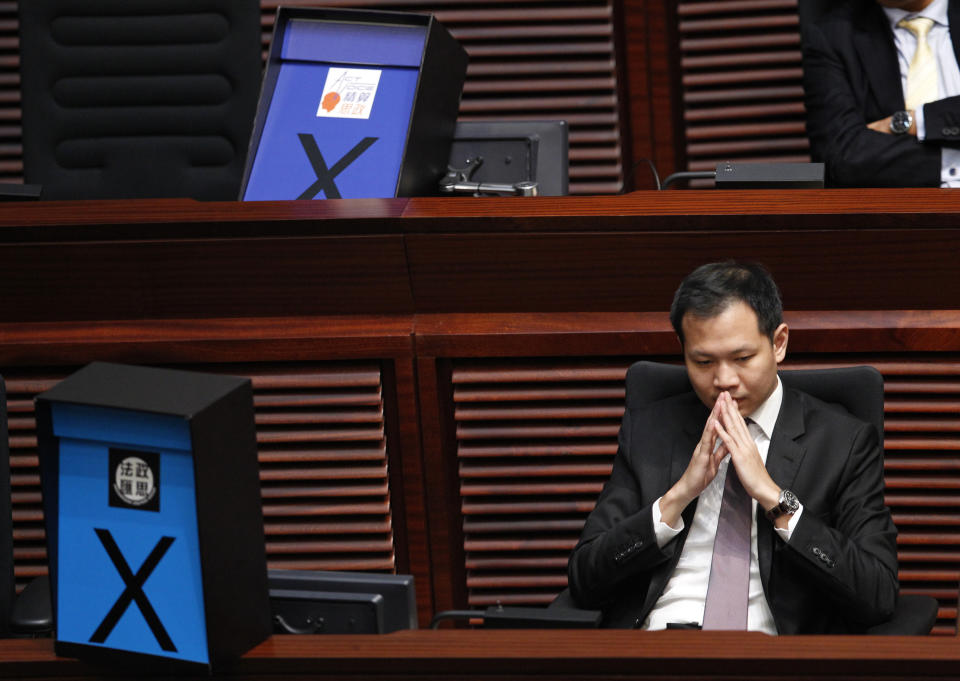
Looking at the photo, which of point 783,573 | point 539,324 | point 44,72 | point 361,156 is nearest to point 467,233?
point 539,324

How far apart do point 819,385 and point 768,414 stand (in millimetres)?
97

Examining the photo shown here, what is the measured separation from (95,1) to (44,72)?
0.61 feet

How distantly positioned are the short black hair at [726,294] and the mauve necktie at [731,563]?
0.21 metres

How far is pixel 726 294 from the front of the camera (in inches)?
66.7

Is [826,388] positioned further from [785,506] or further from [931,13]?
[931,13]

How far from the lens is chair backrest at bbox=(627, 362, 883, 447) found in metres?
1.76

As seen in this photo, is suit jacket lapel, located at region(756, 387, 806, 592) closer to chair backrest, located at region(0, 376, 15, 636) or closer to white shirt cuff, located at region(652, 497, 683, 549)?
white shirt cuff, located at region(652, 497, 683, 549)

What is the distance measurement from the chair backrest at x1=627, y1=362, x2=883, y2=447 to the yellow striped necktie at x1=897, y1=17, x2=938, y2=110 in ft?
3.66

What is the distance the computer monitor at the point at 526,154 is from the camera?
2.30m

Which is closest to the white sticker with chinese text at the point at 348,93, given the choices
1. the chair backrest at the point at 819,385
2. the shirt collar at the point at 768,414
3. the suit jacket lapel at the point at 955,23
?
the chair backrest at the point at 819,385

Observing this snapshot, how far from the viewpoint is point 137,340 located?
2.09 meters

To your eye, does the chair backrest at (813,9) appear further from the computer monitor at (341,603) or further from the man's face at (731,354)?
the computer monitor at (341,603)

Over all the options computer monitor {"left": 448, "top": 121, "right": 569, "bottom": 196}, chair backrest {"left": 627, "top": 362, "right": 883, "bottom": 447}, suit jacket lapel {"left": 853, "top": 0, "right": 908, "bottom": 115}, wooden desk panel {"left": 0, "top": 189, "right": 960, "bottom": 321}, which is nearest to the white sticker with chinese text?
computer monitor {"left": 448, "top": 121, "right": 569, "bottom": 196}

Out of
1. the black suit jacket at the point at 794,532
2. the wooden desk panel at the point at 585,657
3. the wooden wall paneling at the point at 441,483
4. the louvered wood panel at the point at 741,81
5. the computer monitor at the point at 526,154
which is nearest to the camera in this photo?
the wooden desk panel at the point at 585,657
